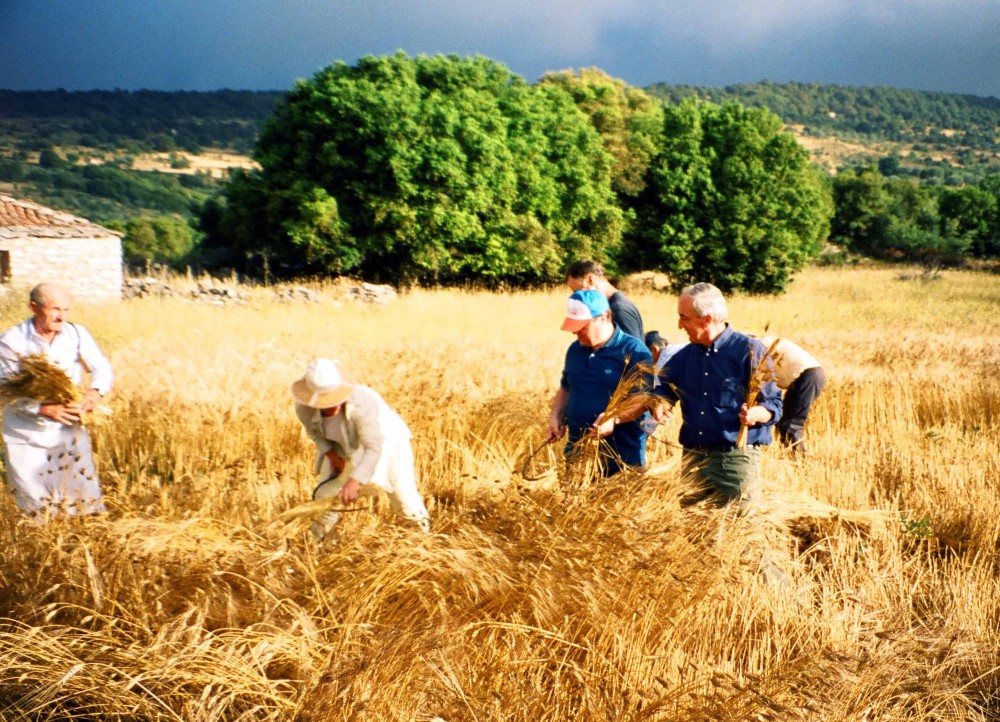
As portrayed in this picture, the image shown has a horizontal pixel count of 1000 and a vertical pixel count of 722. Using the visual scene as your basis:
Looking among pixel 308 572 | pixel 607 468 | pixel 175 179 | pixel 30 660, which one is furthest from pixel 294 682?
pixel 175 179

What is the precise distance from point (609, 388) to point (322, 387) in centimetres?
156

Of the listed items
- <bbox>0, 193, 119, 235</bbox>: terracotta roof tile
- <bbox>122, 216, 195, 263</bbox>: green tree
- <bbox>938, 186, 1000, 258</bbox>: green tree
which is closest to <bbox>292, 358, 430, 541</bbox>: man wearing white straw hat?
<bbox>0, 193, 119, 235</bbox>: terracotta roof tile

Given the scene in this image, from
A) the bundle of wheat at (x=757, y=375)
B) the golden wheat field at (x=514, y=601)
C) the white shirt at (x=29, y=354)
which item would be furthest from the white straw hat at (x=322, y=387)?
the bundle of wheat at (x=757, y=375)

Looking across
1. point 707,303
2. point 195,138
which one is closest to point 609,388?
point 707,303

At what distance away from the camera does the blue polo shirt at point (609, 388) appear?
471 cm

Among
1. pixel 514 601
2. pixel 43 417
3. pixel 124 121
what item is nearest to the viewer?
pixel 514 601

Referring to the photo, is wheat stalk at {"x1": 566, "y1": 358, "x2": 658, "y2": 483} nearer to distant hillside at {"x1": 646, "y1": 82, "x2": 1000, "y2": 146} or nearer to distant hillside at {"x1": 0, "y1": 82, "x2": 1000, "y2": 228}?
distant hillside at {"x1": 0, "y1": 82, "x2": 1000, "y2": 228}

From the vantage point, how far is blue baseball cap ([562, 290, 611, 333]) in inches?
182

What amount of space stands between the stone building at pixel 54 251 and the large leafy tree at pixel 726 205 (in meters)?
22.3

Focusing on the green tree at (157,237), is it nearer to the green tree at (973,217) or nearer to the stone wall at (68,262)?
the stone wall at (68,262)

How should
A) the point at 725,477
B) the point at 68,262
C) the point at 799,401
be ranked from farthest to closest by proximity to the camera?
the point at 68,262
the point at 799,401
the point at 725,477

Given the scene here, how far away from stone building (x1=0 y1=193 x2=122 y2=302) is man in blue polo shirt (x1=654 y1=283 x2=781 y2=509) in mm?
29979

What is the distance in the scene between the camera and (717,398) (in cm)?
439

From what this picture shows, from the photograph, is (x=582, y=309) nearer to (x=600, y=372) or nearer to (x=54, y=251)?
(x=600, y=372)
